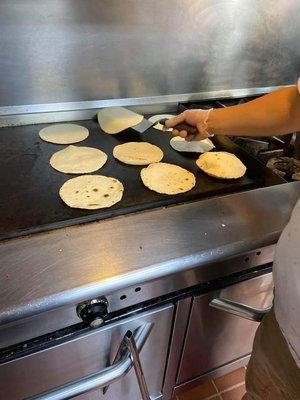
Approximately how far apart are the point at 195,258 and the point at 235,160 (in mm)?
478

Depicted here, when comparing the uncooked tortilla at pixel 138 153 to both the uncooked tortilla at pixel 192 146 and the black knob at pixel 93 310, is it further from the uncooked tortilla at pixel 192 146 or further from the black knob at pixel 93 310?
the black knob at pixel 93 310

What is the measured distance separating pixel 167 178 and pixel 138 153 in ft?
0.52

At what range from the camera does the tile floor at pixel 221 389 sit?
1258 millimetres

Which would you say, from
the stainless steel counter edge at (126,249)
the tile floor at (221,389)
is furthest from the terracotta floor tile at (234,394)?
the stainless steel counter edge at (126,249)

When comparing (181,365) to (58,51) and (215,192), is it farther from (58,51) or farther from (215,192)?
(58,51)

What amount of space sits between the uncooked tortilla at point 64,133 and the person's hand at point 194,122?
1.09ft

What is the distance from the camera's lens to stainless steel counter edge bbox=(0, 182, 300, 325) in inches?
22.6

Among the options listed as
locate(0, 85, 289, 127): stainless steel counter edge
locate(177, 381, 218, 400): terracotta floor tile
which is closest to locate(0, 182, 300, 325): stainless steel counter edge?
locate(0, 85, 289, 127): stainless steel counter edge

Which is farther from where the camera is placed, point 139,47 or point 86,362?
point 139,47

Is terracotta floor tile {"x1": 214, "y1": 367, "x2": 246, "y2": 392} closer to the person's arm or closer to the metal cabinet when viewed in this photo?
the metal cabinet

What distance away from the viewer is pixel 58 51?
1060 millimetres

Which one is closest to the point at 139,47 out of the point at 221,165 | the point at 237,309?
the point at 221,165

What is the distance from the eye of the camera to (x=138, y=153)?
1.04m

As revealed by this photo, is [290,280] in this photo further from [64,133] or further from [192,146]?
[64,133]
